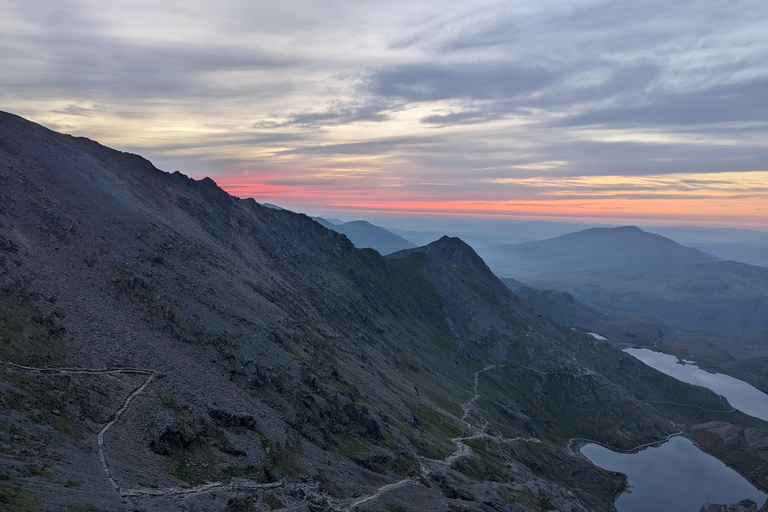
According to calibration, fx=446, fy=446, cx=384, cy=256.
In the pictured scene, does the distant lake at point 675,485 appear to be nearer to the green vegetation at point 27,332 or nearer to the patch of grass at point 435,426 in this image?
the patch of grass at point 435,426

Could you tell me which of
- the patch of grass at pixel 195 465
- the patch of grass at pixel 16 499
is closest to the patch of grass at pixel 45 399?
the patch of grass at pixel 195 465

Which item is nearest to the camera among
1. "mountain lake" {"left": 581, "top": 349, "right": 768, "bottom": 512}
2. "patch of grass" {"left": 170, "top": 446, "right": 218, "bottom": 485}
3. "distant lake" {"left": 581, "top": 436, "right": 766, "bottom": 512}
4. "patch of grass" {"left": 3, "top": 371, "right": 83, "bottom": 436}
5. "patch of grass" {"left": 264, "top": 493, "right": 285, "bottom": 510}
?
"patch of grass" {"left": 3, "top": 371, "right": 83, "bottom": 436}

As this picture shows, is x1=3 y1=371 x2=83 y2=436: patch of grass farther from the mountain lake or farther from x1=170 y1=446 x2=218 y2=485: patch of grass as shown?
the mountain lake

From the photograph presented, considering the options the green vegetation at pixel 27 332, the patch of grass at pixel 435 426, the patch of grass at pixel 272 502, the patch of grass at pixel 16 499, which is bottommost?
the patch of grass at pixel 435 426

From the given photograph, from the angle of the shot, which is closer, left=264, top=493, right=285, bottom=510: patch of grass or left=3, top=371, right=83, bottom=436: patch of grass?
left=3, top=371, right=83, bottom=436: patch of grass

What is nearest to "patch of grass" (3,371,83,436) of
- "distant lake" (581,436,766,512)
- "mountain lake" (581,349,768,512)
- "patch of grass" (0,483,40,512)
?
"patch of grass" (0,483,40,512)

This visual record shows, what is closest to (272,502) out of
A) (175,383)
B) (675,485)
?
(175,383)

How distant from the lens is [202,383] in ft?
A: 261

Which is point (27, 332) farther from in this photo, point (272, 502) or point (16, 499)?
point (272, 502)

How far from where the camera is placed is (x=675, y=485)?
17875cm

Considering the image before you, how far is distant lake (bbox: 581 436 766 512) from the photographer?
537 ft

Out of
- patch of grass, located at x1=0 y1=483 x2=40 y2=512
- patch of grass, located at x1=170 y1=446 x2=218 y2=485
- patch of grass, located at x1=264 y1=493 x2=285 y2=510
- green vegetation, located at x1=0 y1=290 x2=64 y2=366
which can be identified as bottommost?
patch of grass, located at x1=264 y1=493 x2=285 y2=510

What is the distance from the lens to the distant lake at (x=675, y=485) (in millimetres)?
163625

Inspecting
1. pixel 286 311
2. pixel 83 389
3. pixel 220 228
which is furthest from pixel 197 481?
pixel 220 228
